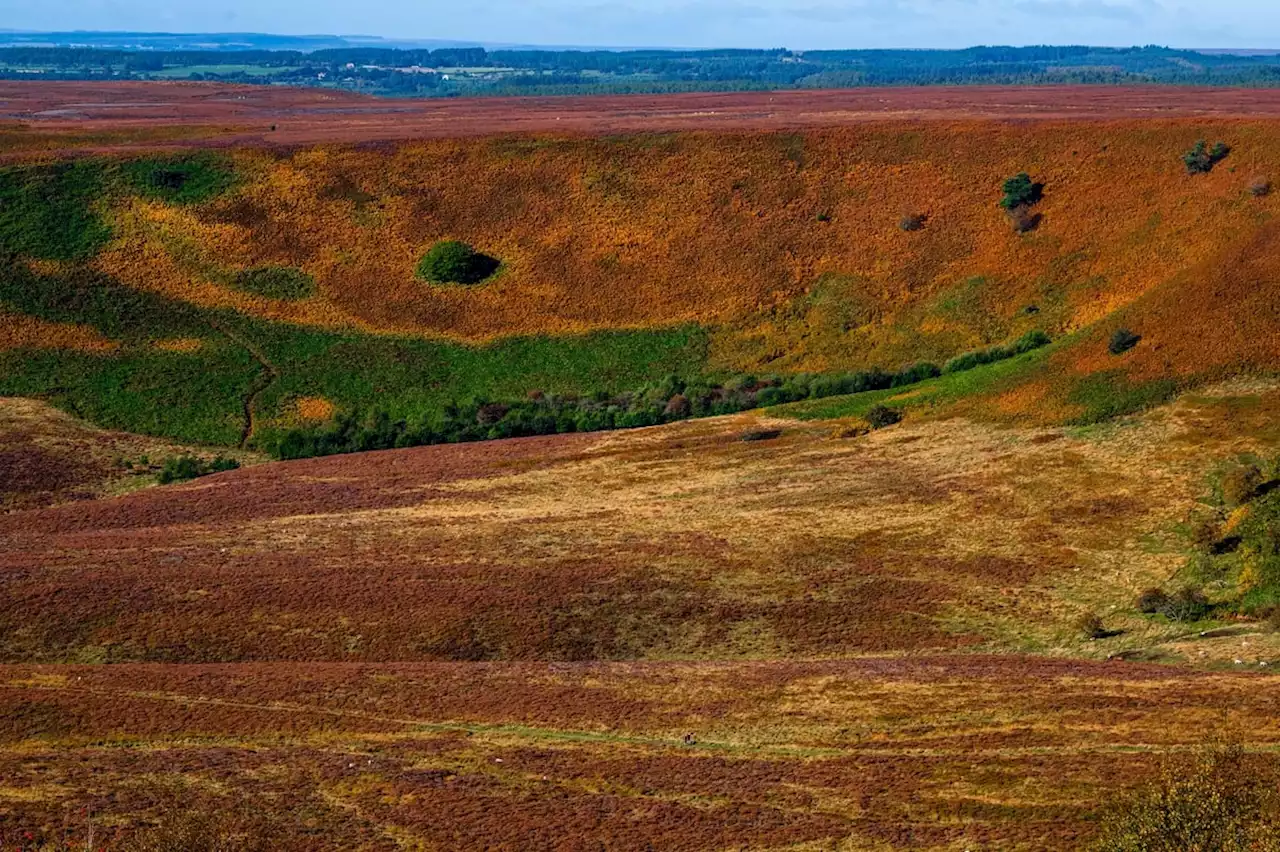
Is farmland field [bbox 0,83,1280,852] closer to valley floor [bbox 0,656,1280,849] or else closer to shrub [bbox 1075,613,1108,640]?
valley floor [bbox 0,656,1280,849]

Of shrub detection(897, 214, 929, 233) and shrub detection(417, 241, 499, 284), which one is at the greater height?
shrub detection(897, 214, 929, 233)

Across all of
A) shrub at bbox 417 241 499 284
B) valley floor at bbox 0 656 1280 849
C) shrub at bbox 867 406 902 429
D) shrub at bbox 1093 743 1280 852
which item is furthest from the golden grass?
shrub at bbox 1093 743 1280 852

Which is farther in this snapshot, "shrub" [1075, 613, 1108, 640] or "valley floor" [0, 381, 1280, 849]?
"shrub" [1075, 613, 1108, 640]

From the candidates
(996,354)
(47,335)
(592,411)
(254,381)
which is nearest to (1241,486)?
(996,354)

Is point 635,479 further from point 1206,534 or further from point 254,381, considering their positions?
point 254,381

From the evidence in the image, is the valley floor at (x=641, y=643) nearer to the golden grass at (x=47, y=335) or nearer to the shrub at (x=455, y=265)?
the golden grass at (x=47, y=335)

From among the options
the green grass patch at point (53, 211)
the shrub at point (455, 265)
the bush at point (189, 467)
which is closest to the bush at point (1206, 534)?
the bush at point (189, 467)
